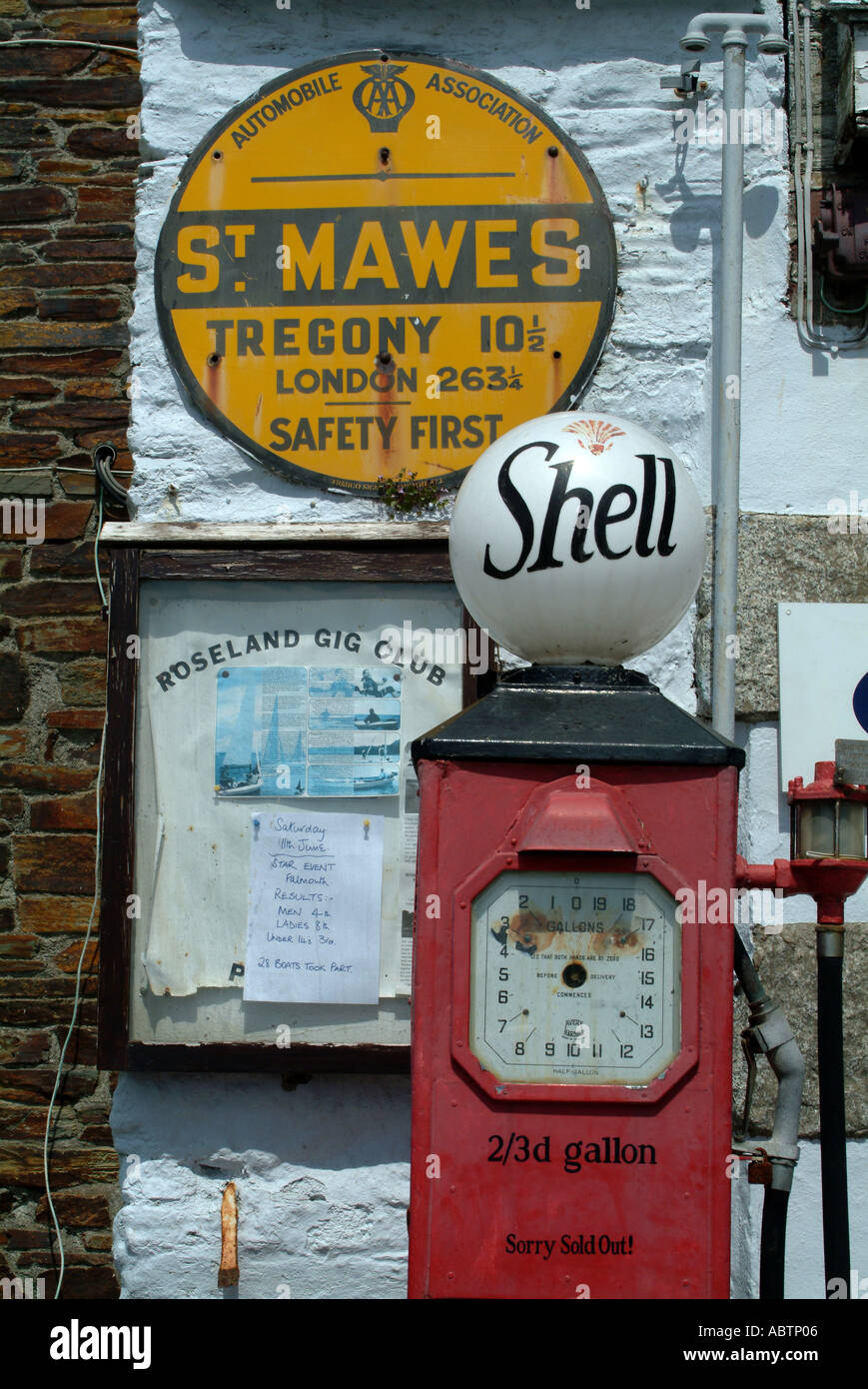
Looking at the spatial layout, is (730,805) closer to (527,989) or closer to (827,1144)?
(527,989)

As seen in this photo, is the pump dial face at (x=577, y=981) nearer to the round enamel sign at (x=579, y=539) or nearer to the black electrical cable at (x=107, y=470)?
the round enamel sign at (x=579, y=539)

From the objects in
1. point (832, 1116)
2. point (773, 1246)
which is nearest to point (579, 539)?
point (832, 1116)

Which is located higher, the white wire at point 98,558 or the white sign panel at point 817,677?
the white wire at point 98,558

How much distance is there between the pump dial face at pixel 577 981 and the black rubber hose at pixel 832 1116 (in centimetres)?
49

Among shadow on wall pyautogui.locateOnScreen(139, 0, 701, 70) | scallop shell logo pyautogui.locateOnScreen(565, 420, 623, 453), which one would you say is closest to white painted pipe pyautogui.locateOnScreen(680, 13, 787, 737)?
shadow on wall pyautogui.locateOnScreen(139, 0, 701, 70)

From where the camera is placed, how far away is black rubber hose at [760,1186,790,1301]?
7.78ft

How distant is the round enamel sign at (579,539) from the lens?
219cm

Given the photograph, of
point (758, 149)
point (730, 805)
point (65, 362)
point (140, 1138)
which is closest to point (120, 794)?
point (140, 1138)

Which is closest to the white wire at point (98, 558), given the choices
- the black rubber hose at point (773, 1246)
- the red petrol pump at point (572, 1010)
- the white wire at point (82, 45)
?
the white wire at point (82, 45)

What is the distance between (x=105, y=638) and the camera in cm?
379

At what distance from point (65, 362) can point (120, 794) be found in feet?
4.31

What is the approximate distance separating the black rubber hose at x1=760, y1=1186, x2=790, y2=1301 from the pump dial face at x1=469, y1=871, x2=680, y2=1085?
1.63 feet

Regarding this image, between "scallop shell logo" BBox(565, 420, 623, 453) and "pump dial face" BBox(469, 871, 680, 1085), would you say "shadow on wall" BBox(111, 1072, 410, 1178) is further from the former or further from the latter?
"scallop shell logo" BBox(565, 420, 623, 453)

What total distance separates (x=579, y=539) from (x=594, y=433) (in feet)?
0.72
